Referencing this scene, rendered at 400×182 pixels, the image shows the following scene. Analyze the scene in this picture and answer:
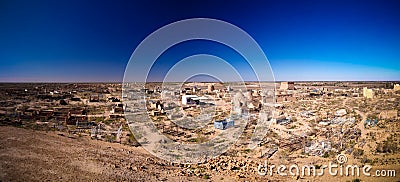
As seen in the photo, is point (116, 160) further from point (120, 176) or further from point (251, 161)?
point (251, 161)

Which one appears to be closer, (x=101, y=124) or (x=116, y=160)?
(x=116, y=160)

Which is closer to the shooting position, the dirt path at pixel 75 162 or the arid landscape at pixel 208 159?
the dirt path at pixel 75 162

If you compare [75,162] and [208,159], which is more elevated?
[75,162]

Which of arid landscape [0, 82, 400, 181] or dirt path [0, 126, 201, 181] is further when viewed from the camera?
arid landscape [0, 82, 400, 181]

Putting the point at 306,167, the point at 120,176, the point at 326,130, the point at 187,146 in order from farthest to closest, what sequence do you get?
the point at 326,130 → the point at 187,146 → the point at 306,167 → the point at 120,176

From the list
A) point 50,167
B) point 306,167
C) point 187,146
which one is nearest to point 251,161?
point 306,167

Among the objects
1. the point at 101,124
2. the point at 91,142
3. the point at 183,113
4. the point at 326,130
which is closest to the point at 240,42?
the point at 91,142

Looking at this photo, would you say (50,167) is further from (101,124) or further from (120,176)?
(101,124)

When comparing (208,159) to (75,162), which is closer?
(75,162)

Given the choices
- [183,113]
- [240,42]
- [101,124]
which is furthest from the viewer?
[183,113]

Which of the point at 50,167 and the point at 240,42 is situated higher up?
the point at 240,42
